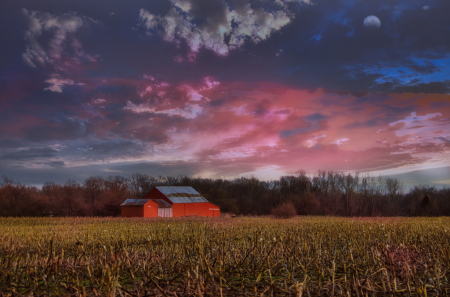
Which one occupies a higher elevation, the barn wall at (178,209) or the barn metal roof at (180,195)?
the barn metal roof at (180,195)

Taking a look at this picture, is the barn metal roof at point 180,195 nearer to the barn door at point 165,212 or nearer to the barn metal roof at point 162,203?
the barn metal roof at point 162,203

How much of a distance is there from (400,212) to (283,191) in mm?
31835

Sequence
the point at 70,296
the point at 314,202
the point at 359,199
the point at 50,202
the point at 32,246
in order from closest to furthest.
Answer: the point at 70,296
the point at 32,246
the point at 50,202
the point at 314,202
the point at 359,199

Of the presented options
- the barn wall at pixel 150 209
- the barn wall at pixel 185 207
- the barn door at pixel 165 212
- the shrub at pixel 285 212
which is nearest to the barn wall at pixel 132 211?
the barn wall at pixel 150 209

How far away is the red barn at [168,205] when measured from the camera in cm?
4562

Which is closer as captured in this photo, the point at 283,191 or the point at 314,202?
the point at 314,202

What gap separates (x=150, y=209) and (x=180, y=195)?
856cm

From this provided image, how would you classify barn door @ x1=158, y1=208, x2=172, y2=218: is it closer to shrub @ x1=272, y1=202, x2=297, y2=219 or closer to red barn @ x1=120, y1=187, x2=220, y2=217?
red barn @ x1=120, y1=187, x2=220, y2=217

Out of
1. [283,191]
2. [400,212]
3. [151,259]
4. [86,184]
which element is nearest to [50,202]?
[86,184]

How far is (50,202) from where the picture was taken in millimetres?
51125

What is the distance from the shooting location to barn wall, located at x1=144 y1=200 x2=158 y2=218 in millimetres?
44906

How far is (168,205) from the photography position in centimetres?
4975

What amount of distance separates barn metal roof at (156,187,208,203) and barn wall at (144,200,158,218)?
3975mm

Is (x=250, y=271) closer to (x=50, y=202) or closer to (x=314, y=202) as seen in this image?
(x=50, y=202)
